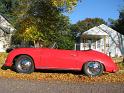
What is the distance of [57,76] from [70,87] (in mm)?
2571

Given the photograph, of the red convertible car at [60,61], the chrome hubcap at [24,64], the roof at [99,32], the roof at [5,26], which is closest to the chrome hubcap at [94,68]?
the red convertible car at [60,61]

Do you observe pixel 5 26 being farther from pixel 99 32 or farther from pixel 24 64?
pixel 24 64

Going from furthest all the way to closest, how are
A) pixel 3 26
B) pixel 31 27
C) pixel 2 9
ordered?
pixel 2 9 < pixel 3 26 < pixel 31 27

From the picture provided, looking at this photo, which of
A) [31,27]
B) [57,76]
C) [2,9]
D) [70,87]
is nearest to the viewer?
[70,87]

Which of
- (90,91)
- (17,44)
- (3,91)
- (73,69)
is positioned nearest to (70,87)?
(90,91)

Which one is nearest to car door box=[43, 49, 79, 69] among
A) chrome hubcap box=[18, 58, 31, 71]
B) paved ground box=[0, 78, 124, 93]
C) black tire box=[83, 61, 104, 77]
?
black tire box=[83, 61, 104, 77]

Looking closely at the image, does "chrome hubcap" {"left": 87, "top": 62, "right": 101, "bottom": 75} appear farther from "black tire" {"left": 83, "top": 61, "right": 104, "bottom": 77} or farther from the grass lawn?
the grass lawn

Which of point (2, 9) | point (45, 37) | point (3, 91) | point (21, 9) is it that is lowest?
point (3, 91)

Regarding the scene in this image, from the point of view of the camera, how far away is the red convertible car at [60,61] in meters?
13.5

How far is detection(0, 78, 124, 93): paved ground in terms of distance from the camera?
9833 millimetres

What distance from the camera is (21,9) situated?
101 feet

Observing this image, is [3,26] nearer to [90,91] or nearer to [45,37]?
[45,37]

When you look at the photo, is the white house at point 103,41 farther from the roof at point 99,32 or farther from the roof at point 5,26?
the roof at point 5,26

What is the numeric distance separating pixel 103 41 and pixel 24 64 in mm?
32559
